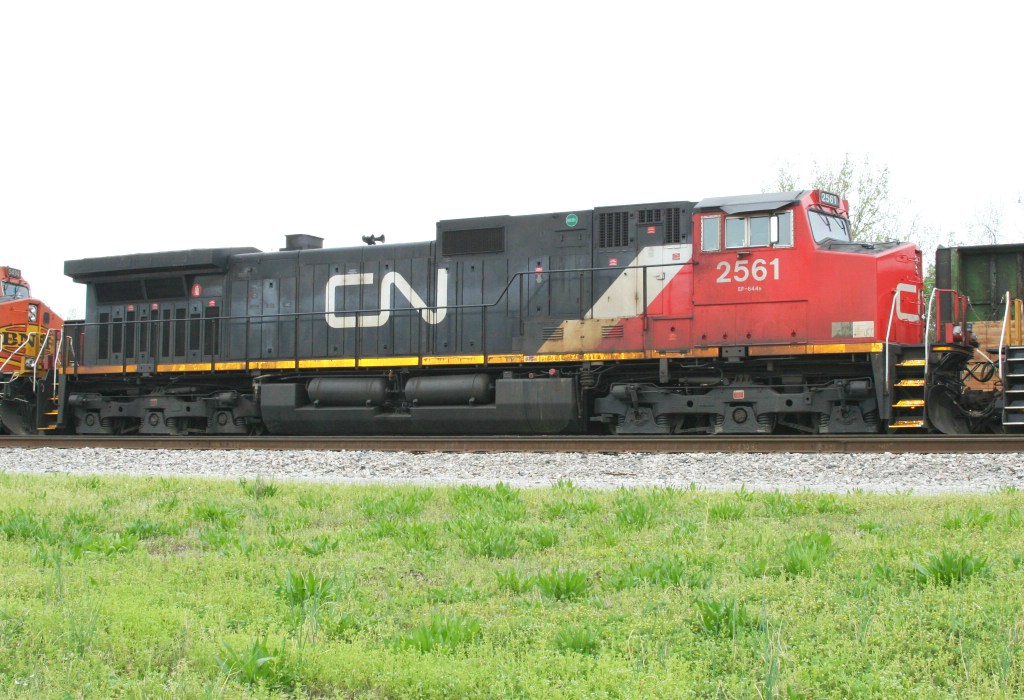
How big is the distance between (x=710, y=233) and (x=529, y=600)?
9.21m

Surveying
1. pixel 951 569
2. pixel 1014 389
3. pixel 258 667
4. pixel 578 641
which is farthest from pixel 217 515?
pixel 1014 389

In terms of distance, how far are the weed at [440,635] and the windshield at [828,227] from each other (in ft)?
32.3

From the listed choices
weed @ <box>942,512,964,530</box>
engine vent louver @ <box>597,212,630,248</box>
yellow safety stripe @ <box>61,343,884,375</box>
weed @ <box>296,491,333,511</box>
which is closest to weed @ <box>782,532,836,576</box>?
weed @ <box>942,512,964,530</box>

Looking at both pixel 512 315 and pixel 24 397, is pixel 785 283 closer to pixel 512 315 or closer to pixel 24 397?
pixel 512 315

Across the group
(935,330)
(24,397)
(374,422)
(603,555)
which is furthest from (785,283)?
(24,397)

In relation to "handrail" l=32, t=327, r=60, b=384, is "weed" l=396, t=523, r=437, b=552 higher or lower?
lower

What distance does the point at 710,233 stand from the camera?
41.3 feet

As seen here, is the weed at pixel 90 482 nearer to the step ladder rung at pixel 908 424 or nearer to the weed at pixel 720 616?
the weed at pixel 720 616

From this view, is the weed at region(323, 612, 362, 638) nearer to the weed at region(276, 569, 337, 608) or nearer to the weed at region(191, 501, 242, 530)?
the weed at region(276, 569, 337, 608)

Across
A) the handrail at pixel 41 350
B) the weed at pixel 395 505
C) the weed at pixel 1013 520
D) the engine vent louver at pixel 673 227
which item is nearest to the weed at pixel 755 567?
the weed at pixel 1013 520

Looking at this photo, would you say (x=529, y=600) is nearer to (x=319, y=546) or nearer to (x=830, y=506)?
(x=319, y=546)

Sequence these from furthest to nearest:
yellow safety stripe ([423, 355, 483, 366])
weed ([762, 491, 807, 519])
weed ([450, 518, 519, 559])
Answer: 1. yellow safety stripe ([423, 355, 483, 366])
2. weed ([762, 491, 807, 519])
3. weed ([450, 518, 519, 559])

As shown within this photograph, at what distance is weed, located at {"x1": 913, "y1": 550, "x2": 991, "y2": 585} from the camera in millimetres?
4223

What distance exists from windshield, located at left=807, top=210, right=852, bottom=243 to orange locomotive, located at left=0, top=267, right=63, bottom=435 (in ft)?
47.6
